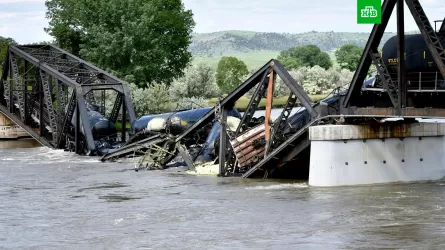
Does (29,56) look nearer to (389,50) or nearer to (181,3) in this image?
(389,50)

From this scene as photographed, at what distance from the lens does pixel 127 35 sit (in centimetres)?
10781

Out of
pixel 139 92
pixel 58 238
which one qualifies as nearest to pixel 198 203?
pixel 58 238

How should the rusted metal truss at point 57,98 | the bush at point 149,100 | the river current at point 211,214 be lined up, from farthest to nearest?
the bush at point 149,100
the rusted metal truss at point 57,98
the river current at point 211,214

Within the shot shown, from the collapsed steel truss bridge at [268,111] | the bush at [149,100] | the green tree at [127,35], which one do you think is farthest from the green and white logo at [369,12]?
the green tree at [127,35]

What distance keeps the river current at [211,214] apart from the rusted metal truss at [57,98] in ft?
53.5

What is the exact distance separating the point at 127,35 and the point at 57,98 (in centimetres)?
3548

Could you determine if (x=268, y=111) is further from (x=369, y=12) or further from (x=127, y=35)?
(x=127, y=35)

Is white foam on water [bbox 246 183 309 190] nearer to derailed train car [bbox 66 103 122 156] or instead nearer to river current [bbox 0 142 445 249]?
river current [bbox 0 142 445 249]

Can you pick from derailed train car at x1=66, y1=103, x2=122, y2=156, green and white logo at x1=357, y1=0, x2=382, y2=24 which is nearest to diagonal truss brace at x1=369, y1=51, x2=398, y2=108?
green and white logo at x1=357, y1=0, x2=382, y2=24

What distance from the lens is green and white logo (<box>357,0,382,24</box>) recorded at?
39375 millimetres

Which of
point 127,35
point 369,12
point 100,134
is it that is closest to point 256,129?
point 369,12

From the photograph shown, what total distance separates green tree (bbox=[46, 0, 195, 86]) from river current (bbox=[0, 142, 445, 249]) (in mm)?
56811

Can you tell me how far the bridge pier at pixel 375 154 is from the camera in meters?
42.2

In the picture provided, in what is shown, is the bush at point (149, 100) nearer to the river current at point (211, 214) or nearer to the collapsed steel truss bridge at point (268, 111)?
the collapsed steel truss bridge at point (268, 111)
